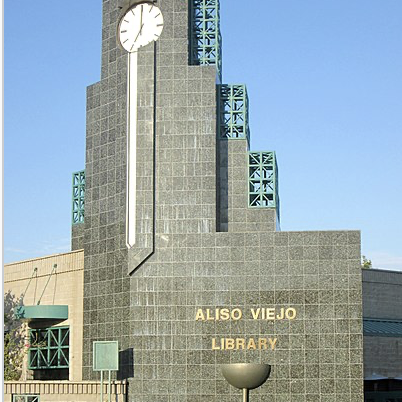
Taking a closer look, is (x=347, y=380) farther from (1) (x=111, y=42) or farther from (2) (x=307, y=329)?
(1) (x=111, y=42)

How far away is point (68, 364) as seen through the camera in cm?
4478

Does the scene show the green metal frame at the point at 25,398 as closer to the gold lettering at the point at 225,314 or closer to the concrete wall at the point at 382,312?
the gold lettering at the point at 225,314

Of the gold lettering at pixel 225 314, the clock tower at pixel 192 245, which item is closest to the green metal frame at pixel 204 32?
the clock tower at pixel 192 245

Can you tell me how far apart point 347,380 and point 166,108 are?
1523 centimetres

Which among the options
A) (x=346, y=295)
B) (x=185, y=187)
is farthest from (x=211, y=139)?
(x=346, y=295)

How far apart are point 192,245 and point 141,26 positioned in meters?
11.2

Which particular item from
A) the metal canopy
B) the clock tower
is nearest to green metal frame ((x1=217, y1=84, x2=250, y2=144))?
the clock tower

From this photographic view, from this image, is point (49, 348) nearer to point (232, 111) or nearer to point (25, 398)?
point (25, 398)

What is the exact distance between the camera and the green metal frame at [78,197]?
50491 mm

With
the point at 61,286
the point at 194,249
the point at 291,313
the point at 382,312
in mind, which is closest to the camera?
the point at 291,313

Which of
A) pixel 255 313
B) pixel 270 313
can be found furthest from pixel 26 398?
pixel 270 313

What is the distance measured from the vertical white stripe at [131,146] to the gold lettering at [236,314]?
5.74 metres

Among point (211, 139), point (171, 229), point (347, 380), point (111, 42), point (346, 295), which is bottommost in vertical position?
point (347, 380)

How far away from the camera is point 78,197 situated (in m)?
50.7
